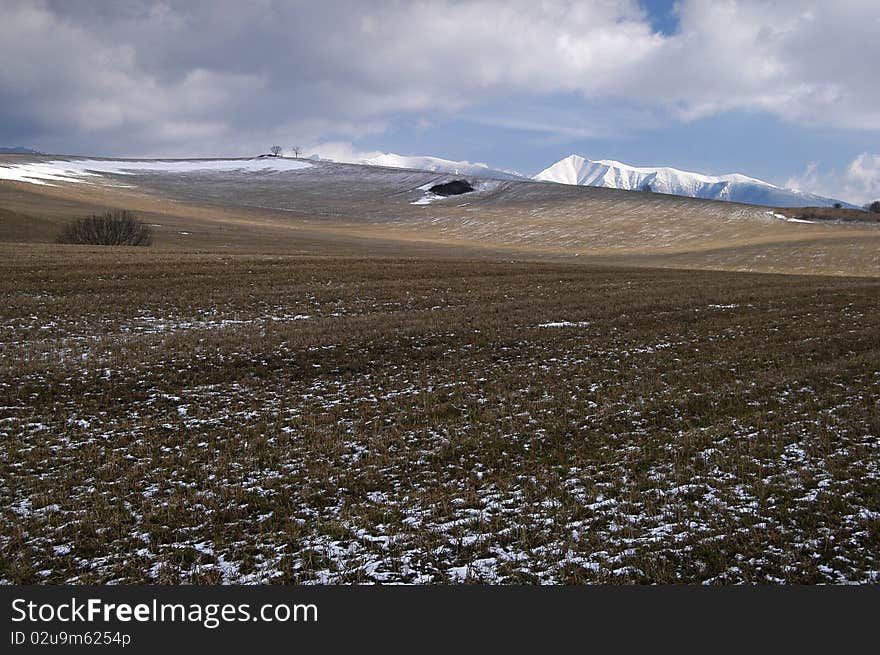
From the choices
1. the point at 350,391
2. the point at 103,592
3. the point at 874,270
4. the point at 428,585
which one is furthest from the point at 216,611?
the point at 874,270

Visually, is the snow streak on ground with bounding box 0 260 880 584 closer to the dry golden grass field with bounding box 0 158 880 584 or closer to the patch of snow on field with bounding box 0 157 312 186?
the dry golden grass field with bounding box 0 158 880 584

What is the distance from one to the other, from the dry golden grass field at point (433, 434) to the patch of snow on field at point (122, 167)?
125 metres

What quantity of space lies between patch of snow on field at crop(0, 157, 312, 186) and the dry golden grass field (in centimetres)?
12493

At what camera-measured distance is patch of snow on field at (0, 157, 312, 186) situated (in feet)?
426

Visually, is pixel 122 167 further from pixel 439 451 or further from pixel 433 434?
pixel 439 451

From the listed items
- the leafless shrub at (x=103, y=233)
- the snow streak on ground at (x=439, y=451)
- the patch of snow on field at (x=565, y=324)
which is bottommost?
the snow streak on ground at (x=439, y=451)

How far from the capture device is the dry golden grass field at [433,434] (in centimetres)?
687

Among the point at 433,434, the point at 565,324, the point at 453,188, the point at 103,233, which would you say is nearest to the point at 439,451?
the point at 433,434

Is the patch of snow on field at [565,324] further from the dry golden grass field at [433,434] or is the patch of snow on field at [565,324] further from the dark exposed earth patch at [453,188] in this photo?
the dark exposed earth patch at [453,188]

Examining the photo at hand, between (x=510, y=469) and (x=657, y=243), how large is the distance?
7471cm

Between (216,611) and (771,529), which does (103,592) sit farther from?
(771,529)

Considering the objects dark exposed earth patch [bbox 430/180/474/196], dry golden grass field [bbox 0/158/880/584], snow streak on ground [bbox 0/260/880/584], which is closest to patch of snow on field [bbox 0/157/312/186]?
dark exposed earth patch [bbox 430/180/474/196]

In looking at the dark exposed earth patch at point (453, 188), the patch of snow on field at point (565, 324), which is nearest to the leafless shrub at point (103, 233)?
the patch of snow on field at point (565, 324)

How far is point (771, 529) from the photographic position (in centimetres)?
705
